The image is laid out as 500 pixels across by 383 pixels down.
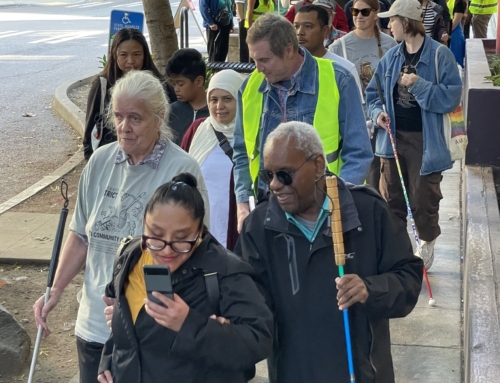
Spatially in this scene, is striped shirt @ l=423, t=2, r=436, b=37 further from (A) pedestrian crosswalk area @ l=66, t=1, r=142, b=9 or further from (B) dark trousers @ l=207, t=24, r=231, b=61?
(A) pedestrian crosswalk area @ l=66, t=1, r=142, b=9

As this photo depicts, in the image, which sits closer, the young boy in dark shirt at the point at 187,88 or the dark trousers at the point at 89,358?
the dark trousers at the point at 89,358

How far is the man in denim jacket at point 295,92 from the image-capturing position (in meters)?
4.53

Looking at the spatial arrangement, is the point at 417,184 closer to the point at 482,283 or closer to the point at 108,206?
the point at 482,283

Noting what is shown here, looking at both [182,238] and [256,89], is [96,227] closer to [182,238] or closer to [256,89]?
[182,238]

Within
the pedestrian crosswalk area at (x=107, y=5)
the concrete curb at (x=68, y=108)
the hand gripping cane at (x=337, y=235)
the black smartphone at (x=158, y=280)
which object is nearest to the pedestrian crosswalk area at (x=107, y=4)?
the pedestrian crosswalk area at (x=107, y=5)

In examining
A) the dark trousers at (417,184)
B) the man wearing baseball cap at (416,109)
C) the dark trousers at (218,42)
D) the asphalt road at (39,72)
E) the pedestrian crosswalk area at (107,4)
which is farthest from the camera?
the pedestrian crosswalk area at (107,4)

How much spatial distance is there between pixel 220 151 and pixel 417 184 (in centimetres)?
221

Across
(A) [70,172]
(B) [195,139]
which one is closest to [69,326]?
(B) [195,139]

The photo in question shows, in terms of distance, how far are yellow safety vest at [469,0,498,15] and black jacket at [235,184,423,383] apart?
12.8 m

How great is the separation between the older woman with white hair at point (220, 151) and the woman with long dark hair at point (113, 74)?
120 cm

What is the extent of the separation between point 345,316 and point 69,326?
12.3 feet

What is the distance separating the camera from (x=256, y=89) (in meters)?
4.70

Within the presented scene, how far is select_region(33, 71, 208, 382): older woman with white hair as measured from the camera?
3.79 metres

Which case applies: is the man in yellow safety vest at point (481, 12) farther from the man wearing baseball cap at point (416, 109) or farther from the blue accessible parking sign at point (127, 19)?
the man wearing baseball cap at point (416, 109)
